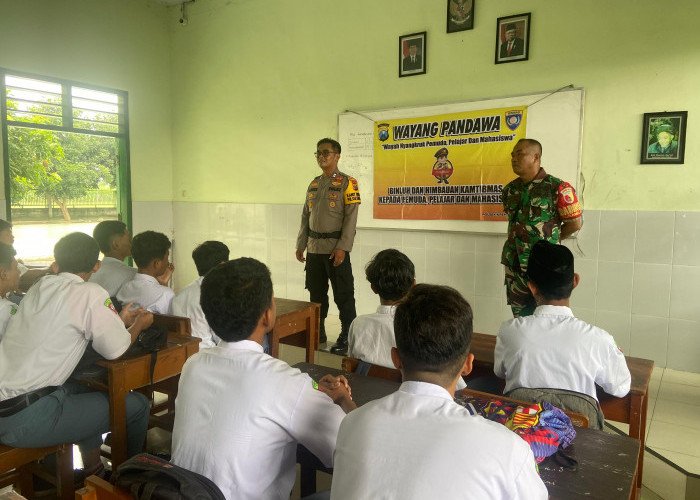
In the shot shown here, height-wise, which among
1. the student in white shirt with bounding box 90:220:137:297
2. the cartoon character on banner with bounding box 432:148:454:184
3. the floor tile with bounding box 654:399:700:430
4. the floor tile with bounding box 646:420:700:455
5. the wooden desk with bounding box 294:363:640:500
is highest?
the cartoon character on banner with bounding box 432:148:454:184

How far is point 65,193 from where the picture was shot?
18.2ft

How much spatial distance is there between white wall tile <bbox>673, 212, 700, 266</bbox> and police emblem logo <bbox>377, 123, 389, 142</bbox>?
2.43 m

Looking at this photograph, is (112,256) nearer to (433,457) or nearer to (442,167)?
(433,457)

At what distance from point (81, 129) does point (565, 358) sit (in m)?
5.64

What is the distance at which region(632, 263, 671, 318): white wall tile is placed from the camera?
3.57 metres

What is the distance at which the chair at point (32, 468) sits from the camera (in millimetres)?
1703

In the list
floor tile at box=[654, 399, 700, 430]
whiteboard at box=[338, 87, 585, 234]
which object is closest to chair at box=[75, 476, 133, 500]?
floor tile at box=[654, 399, 700, 430]

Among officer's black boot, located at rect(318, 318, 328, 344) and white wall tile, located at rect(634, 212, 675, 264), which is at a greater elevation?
white wall tile, located at rect(634, 212, 675, 264)

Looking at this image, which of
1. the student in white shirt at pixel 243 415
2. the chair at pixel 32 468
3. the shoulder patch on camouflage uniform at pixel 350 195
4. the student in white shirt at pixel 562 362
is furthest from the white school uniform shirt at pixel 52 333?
the shoulder patch on camouflage uniform at pixel 350 195

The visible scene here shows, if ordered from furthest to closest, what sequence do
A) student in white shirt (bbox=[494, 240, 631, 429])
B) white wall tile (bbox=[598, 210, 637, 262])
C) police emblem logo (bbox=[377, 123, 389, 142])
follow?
police emblem logo (bbox=[377, 123, 389, 142]) → white wall tile (bbox=[598, 210, 637, 262]) → student in white shirt (bbox=[494, 240, 631, 429])

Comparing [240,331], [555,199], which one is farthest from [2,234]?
[555,199]

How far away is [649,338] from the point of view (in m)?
3.67

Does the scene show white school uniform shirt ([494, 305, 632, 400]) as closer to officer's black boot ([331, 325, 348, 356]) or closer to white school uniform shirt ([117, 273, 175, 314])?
white school uniform shirt ([117, 273, 175, 314])

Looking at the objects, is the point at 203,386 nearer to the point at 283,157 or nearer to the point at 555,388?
the point at 555,388
